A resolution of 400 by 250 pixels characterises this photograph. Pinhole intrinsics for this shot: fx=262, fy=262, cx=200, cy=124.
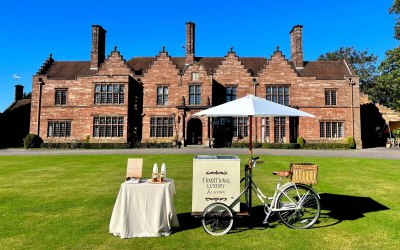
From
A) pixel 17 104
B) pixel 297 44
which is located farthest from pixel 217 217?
pixel 17 104

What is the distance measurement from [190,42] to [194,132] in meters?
12.0

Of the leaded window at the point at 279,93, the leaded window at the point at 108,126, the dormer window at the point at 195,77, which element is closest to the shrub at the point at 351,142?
the leaded window at the point at 279,93

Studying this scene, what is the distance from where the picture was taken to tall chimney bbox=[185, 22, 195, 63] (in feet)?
113

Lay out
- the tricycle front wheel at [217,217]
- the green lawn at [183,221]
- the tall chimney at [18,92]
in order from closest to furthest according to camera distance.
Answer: the green lawn at [183,221]
the tricycle front wheel at [217,217]
the tall chimney at [18,92]

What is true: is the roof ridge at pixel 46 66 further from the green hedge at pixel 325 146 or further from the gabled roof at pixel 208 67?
the green hedge at pixel 325 146

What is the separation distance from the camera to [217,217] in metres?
5.48

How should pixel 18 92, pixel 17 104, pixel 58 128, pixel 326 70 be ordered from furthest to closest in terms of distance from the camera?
1. pixel 18 92
2. pixel 17 104
3. pixel 326 70
4. pixel 58 128

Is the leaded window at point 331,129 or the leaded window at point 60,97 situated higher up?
the leaded window at point 60,97

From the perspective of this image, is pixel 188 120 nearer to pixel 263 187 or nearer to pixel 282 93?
pixel 282 93

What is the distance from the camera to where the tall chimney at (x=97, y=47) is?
3534 centimetres

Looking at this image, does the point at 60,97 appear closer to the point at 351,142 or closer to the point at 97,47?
the point at 97,47

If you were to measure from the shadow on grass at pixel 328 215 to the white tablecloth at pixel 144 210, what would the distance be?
490 mm

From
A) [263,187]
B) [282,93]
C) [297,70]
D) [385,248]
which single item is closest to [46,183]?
[263,187]

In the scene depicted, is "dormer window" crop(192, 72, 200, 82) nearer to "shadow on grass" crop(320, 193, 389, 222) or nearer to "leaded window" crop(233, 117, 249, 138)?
"leaded window" crop(233, 117, 249, 138)
